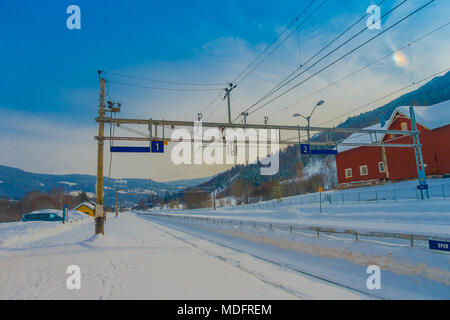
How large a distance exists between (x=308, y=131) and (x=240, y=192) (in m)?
99.0

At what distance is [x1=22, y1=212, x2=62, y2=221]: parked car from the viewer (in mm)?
48053

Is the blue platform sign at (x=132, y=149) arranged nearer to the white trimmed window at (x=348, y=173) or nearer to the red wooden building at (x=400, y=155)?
the red wooden building at (x=400, y=155)

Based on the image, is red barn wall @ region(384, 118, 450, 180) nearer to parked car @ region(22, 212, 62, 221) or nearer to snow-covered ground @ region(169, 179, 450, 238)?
snow-covered ground @ region(169, 179, 450, 238)

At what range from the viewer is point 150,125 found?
16516 mm

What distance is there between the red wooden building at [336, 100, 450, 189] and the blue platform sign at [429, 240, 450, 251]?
100 feet

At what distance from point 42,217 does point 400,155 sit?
61.4 meters

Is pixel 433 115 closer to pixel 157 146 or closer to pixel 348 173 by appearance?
pixel 348 173

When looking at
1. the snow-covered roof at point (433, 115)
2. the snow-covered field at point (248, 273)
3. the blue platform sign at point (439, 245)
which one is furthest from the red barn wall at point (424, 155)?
the blue platform sign at point (439, 245)

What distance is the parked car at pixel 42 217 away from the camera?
1892 inches

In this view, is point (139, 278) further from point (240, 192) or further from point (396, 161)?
point (240, 192)

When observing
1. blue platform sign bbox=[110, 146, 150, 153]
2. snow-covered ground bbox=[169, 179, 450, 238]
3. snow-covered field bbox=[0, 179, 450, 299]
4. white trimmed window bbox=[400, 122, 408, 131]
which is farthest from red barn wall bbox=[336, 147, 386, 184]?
blue platform sign bbox=[110, 146, 150, 153]

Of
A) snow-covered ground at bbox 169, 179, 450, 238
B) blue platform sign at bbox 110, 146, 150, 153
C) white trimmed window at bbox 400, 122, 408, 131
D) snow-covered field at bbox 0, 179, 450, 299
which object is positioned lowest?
snow-covered field at bbox 0, 179, 450, 299

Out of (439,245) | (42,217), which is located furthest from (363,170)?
(42,217)

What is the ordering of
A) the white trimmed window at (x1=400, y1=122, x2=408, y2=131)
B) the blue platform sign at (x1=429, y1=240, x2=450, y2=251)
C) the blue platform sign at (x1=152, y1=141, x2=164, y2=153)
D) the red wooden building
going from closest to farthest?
1. the blue platform sign at (x1=429, y1=240, x2=450, y2=251)
2. the blue platform sign at (x1=152, y1=141, x2=164, y2=153)
3. the red wooden building
4. the white trimmed window at (x1=400, y1=122, x2=408, y2=131)
